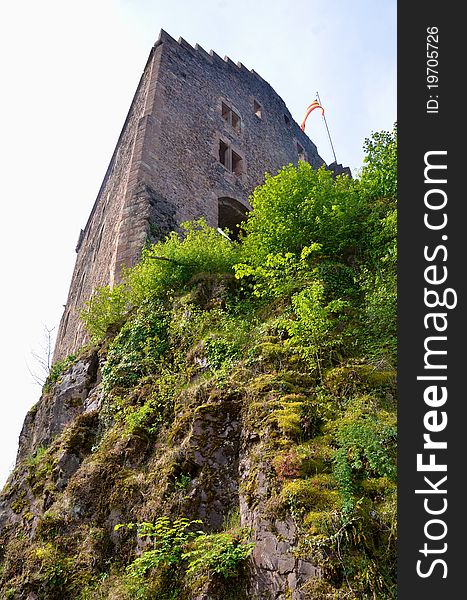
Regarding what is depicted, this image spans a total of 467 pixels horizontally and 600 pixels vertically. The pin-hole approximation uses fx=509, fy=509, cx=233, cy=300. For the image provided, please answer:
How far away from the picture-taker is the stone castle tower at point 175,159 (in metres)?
12.4

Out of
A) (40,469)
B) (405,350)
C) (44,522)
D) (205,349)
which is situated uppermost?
(205,349)

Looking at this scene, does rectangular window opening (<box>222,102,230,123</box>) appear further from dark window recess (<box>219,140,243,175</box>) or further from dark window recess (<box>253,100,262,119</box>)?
dark window recess (<box>253,100,262,119</box>)

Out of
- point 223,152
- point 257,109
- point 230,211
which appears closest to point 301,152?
point 257,109

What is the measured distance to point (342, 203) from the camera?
26.8 feet

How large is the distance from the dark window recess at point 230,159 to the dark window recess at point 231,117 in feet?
4.07

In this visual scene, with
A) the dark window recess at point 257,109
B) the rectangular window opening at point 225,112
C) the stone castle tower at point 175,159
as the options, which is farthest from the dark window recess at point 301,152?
the rectangular window opening at point 225,112

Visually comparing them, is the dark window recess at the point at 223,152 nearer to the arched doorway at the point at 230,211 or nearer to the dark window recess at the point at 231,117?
the dark window recess at the point at 231,117

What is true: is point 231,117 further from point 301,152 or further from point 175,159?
point 301,152

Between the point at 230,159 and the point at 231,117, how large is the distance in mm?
2176

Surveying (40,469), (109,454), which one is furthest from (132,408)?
(40,469)

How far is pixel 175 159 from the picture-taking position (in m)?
13.8

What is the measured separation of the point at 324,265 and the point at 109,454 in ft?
12.8

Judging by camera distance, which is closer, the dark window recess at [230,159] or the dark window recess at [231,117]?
the dark window recess at [230,159]

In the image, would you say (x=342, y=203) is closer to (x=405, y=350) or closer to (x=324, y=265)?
(x=324, y=265)
